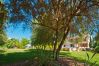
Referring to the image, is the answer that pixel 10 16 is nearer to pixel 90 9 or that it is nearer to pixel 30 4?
pixel 30 4

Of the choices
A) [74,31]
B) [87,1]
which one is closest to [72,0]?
[87,1]

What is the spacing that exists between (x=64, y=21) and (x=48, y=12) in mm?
1624

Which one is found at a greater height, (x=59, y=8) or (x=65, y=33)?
(x=59, y=8)

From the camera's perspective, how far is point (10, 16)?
1722 centimetres

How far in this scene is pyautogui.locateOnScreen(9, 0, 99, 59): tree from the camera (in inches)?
650

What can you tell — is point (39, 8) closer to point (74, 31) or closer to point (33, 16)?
point (33, 16)

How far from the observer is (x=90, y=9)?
Answer: 57.0 ft

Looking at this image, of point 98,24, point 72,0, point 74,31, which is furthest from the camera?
point 74,31

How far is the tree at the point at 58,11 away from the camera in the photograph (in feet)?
54.1

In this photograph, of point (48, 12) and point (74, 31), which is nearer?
point (48, 12)

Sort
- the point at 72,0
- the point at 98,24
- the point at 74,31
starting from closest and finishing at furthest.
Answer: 1. the point at 72,0
2. the point at 98,24
3. the point at 74,31

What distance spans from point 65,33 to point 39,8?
3.22 metres

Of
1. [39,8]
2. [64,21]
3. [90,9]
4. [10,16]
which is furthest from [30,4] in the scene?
[90,9]

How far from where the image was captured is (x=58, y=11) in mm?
17250
